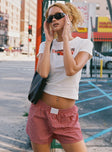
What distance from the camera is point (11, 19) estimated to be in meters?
93.1

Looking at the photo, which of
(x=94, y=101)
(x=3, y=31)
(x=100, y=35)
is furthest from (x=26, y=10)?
(x=94, y=101)

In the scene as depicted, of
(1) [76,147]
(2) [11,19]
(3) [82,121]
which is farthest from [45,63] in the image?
(2) [11,19]

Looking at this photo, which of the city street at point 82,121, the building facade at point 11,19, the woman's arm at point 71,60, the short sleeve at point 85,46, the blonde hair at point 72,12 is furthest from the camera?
the building facade at point 11,19

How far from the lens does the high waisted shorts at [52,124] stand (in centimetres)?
201

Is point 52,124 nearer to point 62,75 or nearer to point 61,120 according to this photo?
point 61,120

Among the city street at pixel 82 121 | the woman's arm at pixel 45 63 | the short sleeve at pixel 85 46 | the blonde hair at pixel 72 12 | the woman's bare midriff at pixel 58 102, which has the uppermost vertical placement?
the blonde hair at pixel 72 12

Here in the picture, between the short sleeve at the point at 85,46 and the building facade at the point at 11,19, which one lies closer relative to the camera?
the short sleeve at the point at 85,46

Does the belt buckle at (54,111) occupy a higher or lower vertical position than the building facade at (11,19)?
lower

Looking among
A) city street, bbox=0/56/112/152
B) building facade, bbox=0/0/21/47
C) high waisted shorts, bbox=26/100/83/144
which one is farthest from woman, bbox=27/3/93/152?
building facade, bbox=0/0/21/47

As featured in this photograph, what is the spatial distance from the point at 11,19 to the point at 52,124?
94.4m

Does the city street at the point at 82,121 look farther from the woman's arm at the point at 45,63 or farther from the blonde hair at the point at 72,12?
the blonde hair at the point at 72,12

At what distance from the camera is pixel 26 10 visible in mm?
127438

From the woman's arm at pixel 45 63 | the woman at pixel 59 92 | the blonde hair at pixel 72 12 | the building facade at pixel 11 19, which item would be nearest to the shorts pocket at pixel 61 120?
the woman at pixel 59 92

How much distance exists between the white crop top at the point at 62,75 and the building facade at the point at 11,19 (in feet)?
272
